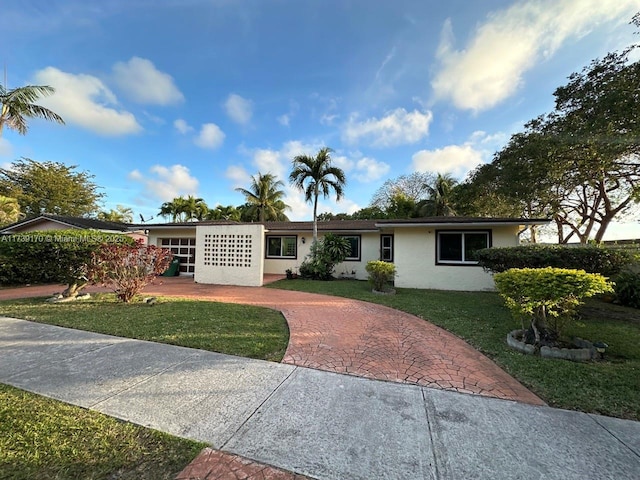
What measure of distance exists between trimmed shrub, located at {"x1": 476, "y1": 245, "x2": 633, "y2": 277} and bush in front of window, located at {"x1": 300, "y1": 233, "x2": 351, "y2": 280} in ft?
21.7

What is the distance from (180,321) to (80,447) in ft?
12.1

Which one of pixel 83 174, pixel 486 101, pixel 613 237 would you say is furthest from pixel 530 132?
pixel 83 174

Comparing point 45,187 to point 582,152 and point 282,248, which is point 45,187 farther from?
point 582,152

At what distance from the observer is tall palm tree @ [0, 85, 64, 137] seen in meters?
11.3

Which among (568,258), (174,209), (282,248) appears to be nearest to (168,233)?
(282,248)

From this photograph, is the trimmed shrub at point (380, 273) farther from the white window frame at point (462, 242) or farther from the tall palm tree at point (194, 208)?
the tall palm tree at point (194, 208)

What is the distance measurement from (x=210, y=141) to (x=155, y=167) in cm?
866

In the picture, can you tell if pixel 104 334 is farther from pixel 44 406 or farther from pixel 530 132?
pixel 530 132

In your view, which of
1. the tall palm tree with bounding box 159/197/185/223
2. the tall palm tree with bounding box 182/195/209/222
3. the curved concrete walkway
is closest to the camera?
the curved concrete walkway

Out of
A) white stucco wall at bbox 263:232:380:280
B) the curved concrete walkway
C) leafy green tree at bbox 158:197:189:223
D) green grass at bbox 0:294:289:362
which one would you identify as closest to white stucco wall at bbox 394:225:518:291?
white stucco wall at bbox 263:232:380:280

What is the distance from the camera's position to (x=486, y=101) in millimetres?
9633

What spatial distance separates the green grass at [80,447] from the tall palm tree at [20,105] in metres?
15.4

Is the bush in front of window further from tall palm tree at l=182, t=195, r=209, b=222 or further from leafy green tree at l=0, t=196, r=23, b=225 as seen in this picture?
tall palm tree at l=182, t=195, r=209, b=222

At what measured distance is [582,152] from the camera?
938 cm
